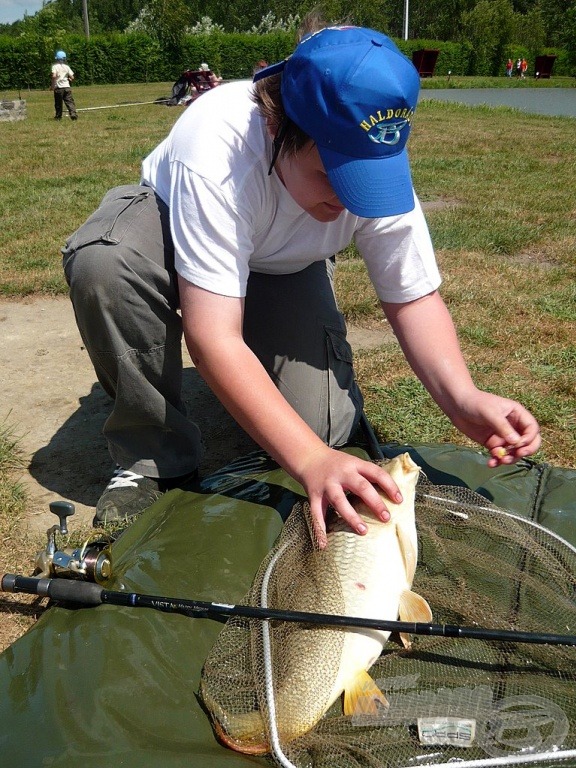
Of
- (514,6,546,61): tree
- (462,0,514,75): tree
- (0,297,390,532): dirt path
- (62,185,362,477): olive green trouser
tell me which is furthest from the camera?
(514,6,546,61): tree

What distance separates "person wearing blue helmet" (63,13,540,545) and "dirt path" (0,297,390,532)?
13.6 inches

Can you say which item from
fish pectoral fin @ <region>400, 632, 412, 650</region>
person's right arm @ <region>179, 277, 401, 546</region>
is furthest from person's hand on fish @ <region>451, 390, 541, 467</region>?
fish pectoral fin @ <region>400, 632, 412, 650</region>

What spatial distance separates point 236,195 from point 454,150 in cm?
998

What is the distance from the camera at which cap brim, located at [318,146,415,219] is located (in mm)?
1889

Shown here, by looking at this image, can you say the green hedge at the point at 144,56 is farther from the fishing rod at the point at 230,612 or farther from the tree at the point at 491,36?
the fishing rod at the point at 230,612

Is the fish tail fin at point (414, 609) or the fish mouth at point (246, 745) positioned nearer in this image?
the fish mouth at point (246, 745)

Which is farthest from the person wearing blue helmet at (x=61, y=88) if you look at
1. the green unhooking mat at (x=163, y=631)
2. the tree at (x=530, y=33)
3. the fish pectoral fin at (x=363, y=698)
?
the tree at (x=530, y=33)

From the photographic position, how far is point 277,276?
2.76 metres

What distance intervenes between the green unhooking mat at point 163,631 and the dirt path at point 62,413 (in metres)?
0.61

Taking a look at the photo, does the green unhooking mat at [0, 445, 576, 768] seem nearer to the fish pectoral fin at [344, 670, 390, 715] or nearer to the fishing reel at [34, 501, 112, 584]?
the fishing reel at [34, 501, 112, 584]

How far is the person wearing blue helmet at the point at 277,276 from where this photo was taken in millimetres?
1866

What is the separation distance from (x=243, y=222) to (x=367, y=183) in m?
0.42

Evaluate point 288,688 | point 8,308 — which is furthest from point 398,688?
point 8,308

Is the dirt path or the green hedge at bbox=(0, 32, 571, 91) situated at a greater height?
the green hedge at bbox=(0, 32, 571, 91)
